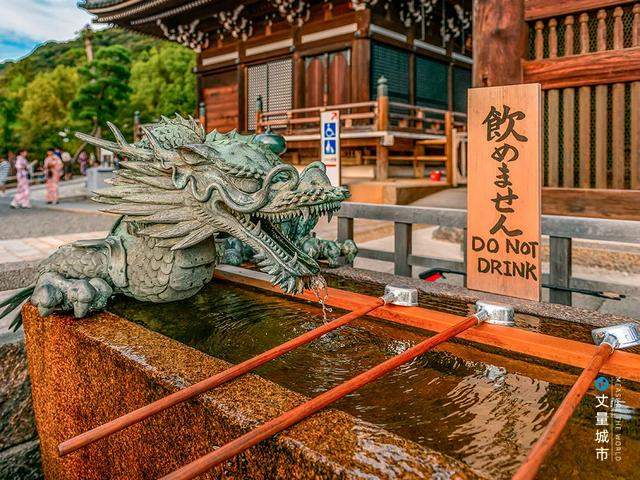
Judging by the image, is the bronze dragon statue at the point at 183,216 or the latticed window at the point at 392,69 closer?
the bronze dragon statue at the point at 183,216

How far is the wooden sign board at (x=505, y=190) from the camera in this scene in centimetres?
260

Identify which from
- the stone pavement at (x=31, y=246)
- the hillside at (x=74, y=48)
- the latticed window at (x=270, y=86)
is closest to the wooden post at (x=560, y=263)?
the stone pavement at (x=31, y=246)

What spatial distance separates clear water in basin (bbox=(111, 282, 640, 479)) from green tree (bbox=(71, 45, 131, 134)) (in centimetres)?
2959

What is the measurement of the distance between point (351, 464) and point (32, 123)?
1652 inches

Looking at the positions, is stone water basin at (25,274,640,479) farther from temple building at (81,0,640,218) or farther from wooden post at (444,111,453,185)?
wooden post at (444,111,453,185)

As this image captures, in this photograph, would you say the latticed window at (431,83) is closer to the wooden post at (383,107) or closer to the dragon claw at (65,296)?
the wooden post at (383,107)

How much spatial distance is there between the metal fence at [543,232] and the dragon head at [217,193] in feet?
5.46

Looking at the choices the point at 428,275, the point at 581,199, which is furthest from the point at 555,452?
the point at 581,199

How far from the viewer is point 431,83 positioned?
14.4 meters

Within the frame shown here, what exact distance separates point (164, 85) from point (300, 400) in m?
43.1

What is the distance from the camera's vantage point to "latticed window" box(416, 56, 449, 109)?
1395 centimetres

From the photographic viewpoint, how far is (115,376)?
1.73m

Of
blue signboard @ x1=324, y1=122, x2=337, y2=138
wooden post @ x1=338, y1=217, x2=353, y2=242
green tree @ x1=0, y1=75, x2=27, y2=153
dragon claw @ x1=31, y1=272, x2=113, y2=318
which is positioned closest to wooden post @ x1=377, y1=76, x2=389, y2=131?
blue signboard @ x1=324, y1=122, x2=337, y2=138

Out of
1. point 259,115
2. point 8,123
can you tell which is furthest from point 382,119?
point 8,123
